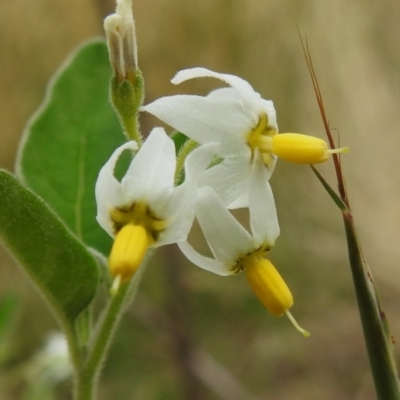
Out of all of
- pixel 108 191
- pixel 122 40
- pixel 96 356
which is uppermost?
pixel 122 40

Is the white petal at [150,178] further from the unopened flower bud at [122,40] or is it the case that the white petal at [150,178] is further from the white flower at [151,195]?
the unopened flower bud at [122,40]

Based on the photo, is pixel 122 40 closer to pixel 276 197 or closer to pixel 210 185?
pixel 210 185

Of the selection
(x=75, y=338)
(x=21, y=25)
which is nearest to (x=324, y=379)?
(x=21, y=25)

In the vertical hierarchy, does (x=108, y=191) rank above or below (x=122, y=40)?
Answer: below

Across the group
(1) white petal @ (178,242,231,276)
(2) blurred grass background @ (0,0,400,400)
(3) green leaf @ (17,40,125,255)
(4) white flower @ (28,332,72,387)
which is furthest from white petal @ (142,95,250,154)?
(2) blurred grass background @ (0,0,400,400)

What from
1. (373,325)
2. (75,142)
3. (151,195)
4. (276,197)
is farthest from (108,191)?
(276,197)

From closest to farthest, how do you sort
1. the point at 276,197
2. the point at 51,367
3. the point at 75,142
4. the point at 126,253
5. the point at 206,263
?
1. the point at 126,253
2. the point at 206,263
3. the point at 75,142
4. the point at 51,367
5. the point at 276,197

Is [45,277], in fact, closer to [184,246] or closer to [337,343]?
[184,246]
